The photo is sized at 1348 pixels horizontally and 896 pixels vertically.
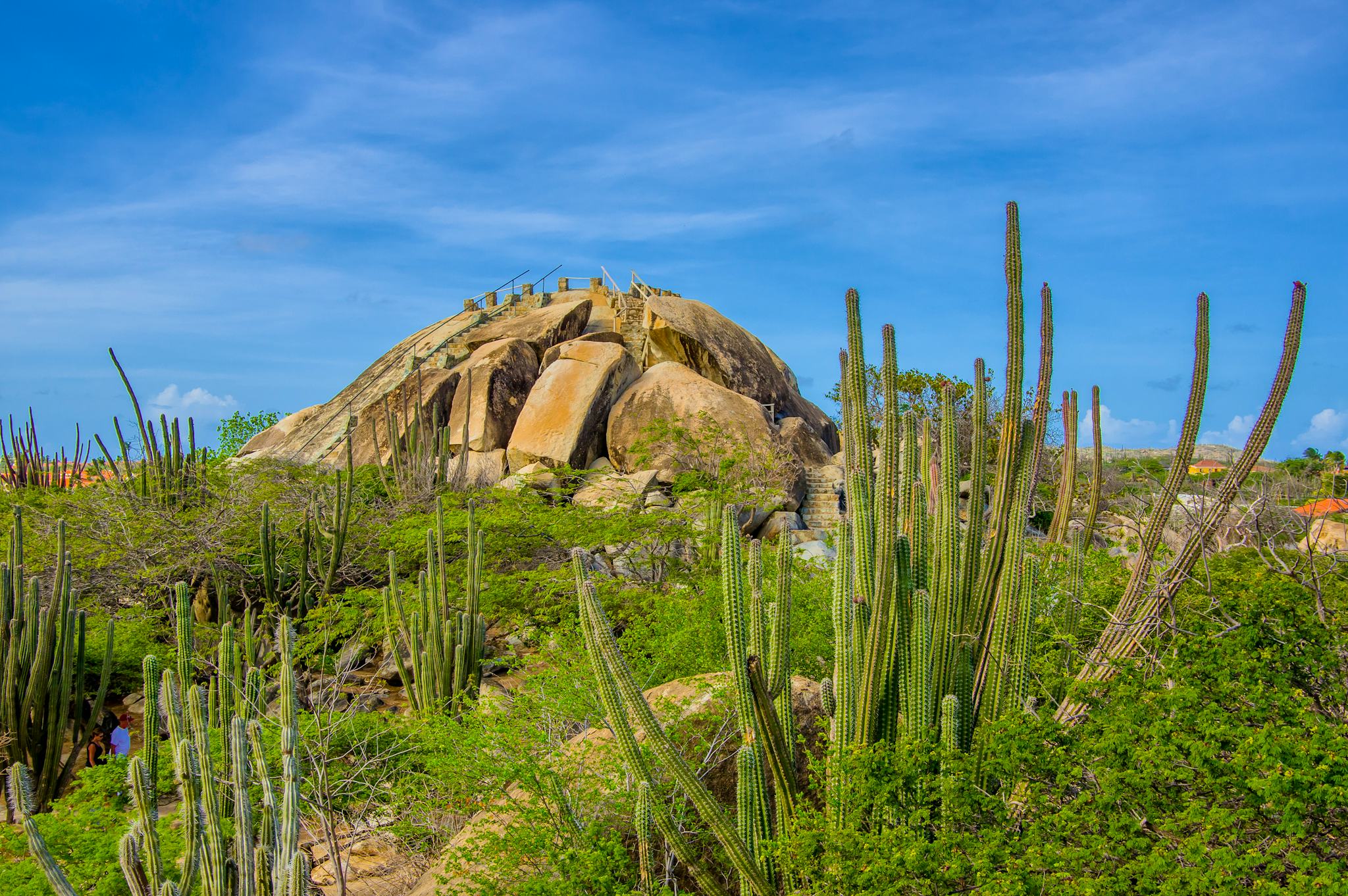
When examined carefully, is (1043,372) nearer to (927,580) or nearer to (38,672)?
(927,580)

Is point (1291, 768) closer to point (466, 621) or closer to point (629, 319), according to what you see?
point (466, 621)

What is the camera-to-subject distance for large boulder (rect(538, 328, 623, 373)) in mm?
24422

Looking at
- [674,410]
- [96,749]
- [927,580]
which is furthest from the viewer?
[674,410]

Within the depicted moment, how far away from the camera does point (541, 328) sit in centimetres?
2605

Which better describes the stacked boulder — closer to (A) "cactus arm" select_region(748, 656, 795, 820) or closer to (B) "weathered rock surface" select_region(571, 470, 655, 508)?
(B) "weathered rock surface" select_region(571, 470, 655, 508)

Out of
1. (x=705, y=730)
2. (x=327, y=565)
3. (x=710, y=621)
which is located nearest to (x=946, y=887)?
(x=705, y=730)

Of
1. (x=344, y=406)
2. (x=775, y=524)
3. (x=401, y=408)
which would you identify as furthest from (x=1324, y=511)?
(x=344, y=406)

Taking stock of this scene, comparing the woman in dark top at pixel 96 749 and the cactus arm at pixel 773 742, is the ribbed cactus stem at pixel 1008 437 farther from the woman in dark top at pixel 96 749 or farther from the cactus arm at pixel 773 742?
the woman in dark top at pixel 96 749

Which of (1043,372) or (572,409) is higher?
(572,409)

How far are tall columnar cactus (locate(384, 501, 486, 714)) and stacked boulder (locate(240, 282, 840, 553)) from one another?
6.42 m

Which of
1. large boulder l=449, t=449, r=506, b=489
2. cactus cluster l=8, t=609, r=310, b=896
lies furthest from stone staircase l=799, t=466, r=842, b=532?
cactus cluster l=8, t=609, r=310, b=896

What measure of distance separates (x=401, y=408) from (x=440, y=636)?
1287 centimetres

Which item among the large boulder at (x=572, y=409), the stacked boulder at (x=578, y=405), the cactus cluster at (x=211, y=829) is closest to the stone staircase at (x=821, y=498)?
the stacked boulder at (x=578, y=405)

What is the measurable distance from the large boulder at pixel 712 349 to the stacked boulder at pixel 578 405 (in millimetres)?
37
